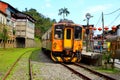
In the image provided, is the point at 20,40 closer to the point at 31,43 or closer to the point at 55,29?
the point at 31,43

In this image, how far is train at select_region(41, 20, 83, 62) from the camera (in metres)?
25.9

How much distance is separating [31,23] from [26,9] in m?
38.8

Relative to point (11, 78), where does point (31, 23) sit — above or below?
above

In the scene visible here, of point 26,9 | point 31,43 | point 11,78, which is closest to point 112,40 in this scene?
point 11,78

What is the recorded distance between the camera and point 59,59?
26.2 metres

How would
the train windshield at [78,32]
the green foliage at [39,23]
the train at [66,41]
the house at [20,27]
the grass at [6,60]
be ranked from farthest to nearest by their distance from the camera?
the green foliage at [39,23], the house at [20,27], the train windshield at [78,32], the train at [66,41], the grass at [6,60]

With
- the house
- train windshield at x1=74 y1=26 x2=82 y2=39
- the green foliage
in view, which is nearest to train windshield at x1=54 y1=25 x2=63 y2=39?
train windshield at x1=74 y1=26 x2=82 y2=39

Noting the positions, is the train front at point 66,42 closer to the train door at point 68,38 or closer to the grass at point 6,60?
the train door at point 68,38

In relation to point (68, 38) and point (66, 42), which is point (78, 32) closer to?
point (68, 38)

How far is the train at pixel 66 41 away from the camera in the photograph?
25.9 m

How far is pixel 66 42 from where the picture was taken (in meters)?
25.9

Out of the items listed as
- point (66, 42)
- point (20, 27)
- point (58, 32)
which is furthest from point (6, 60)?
point (20, 27)

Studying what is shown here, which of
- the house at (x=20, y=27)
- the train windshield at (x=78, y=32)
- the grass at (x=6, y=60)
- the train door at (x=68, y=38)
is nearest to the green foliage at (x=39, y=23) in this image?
the house at (x=20, y=27)

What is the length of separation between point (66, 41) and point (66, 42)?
76mm
